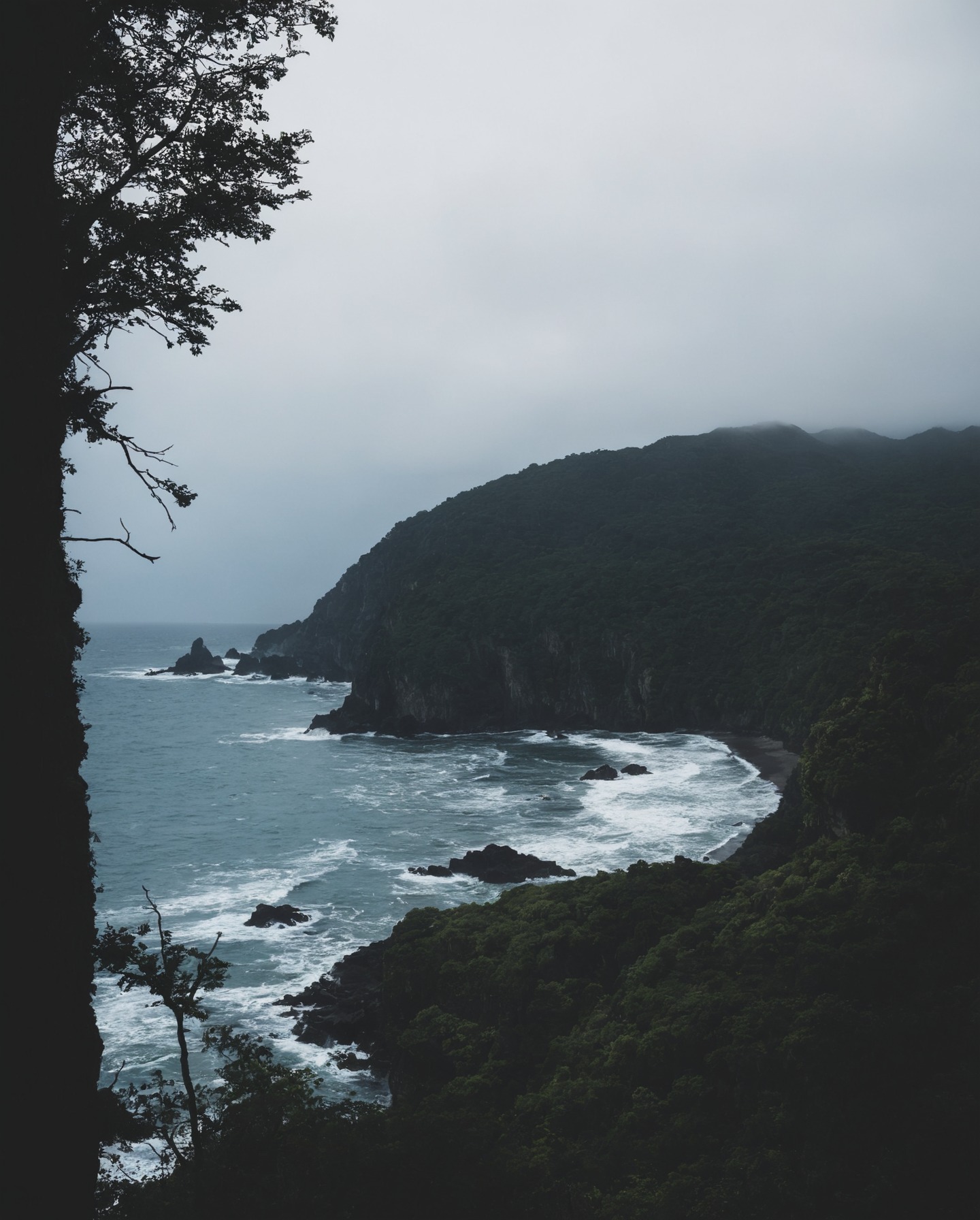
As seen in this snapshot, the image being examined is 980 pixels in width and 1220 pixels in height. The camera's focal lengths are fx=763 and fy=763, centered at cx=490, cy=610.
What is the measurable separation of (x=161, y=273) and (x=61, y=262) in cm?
194

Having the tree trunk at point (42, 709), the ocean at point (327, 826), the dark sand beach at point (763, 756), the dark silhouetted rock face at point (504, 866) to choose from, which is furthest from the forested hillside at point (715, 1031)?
the dark sand beach at point (763, 756)

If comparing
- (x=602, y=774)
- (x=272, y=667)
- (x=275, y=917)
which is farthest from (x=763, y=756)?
(x=272, y=667)

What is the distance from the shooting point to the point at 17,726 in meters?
4.78

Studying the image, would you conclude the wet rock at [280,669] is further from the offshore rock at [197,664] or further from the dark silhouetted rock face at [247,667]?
the offshore rock at [197,664]

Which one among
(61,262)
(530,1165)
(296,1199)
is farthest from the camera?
(530,1165)

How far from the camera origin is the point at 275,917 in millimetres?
33875

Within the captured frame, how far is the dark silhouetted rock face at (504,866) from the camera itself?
37656mm

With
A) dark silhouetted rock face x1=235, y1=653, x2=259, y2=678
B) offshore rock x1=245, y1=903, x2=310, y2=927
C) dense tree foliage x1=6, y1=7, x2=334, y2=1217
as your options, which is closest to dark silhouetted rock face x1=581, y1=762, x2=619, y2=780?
offshore rock x1=245, y1=903, x2=310, y2=927

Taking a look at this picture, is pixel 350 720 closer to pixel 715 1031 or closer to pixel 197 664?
pixel 197 664

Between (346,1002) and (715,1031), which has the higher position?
(715,1031)

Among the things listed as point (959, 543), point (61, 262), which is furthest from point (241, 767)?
point (959, 543)

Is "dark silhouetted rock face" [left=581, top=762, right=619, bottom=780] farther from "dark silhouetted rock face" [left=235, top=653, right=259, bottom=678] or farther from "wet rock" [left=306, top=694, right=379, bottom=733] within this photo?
"dark silhouetted rock face" [left=235, top=653, right=259, bottom=678]

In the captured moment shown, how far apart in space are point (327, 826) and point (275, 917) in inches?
632

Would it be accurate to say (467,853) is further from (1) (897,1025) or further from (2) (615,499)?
(2) (615,499)
